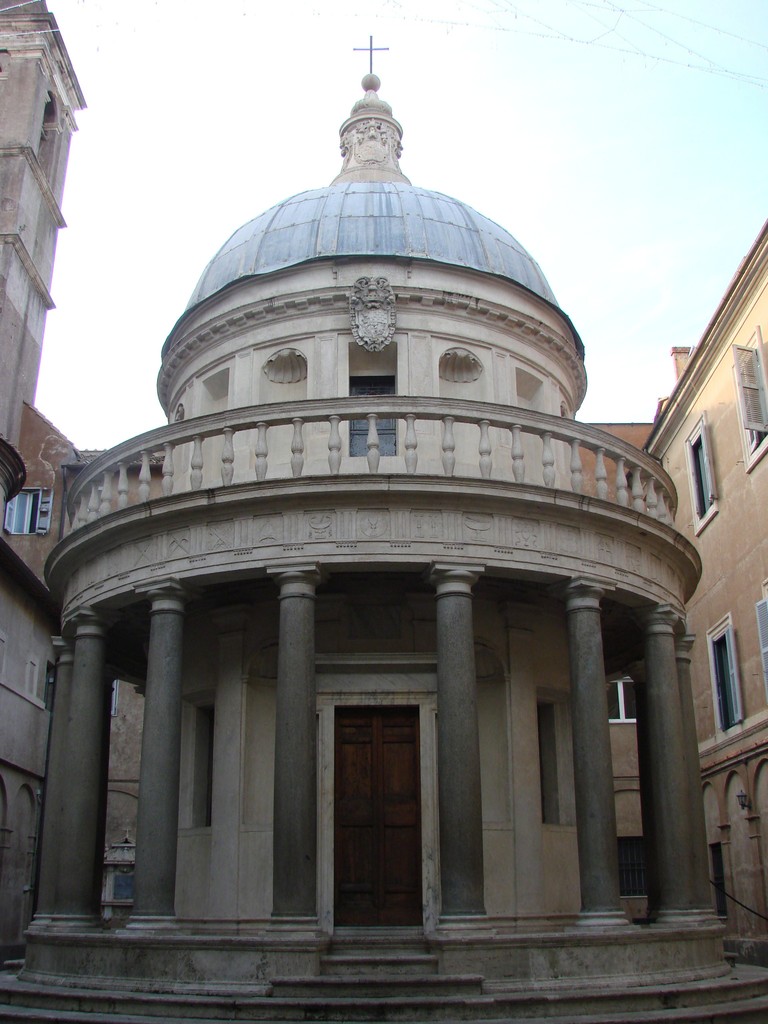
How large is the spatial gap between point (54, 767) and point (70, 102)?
32305mm

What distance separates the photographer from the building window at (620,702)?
3266 centimetres

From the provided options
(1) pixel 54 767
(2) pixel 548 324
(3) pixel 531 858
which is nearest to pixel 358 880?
(3) pixel 531 858

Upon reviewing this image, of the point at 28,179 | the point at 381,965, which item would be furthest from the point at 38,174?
the point at 381,965

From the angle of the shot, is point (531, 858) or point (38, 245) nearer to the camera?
point (531, 858)

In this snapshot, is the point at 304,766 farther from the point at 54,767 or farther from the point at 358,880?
the point at 54,767

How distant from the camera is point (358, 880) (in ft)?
53.2

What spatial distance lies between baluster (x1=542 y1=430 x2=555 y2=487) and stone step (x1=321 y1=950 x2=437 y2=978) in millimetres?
6582

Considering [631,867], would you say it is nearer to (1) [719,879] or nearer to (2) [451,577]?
(1) [719,879]

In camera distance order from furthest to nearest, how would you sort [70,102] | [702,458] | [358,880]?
[70,102], [702,458], [358,880]

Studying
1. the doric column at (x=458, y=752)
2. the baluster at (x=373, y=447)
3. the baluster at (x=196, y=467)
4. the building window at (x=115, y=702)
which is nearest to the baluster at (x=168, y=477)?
the baluster at (x=196, y=467)

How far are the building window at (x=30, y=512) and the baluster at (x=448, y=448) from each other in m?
19.6

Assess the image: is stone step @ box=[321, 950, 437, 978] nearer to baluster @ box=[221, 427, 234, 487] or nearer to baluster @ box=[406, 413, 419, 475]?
baluster @ box=[406, 413, 419, 475]

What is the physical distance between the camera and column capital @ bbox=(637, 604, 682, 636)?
1691cm

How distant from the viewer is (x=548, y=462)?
15.9m
